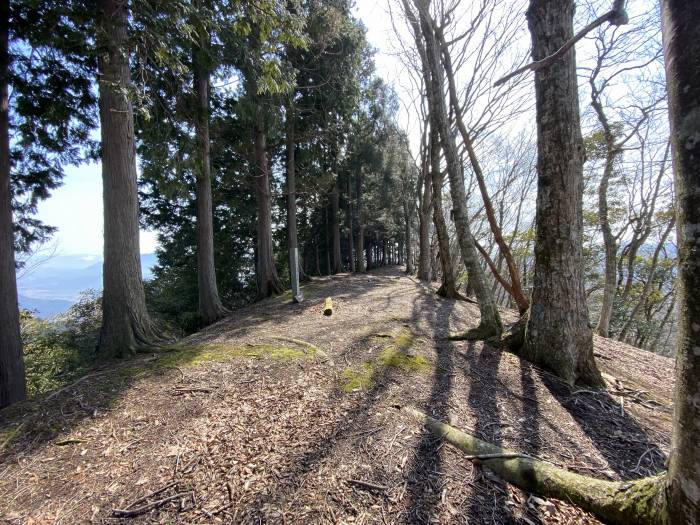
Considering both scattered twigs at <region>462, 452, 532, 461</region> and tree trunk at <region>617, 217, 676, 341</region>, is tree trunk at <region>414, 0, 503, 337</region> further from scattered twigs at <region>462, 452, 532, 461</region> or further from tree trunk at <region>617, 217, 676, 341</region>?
tree trunk at <region>617, 217, 676, 341</region>

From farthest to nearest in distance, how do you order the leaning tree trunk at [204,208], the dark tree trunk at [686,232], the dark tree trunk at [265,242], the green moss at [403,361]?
the dark tree trunk at [265,242] < the leaning tree trunk at [204,208] < the green moss at [403,361] < the dark tree trunk at [686,232]

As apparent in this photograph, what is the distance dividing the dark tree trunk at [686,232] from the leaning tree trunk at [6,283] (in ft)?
23.4

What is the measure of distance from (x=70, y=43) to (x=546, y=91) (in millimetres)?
6492

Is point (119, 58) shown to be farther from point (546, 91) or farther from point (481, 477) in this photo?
point (481, 477)

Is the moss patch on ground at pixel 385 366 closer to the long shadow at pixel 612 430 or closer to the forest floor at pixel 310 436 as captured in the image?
the forest floor at pixel 310 436

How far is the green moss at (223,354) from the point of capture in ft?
10.8

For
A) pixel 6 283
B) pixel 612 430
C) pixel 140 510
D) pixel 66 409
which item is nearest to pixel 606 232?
pixel 612 430

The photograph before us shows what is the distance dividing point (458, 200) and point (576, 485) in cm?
370

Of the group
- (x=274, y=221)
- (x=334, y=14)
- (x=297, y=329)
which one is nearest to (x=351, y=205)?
(x=274, y=221)

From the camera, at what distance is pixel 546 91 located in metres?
3.10

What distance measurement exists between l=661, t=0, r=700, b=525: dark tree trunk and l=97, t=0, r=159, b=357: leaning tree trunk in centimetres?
503

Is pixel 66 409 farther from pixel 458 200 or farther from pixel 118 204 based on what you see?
pixel 458 200

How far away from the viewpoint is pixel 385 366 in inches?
128

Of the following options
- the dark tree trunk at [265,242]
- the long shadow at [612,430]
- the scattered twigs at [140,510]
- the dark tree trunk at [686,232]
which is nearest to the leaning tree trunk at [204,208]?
the dark tree trunk at [265,242]
